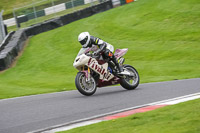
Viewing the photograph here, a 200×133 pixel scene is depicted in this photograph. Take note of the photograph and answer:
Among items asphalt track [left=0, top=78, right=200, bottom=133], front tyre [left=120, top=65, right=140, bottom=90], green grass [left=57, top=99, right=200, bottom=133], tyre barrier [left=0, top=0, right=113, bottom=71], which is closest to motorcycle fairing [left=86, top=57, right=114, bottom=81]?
front tyre [left=120, top=65, right=140, bottom=90]

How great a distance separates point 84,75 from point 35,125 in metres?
3.17

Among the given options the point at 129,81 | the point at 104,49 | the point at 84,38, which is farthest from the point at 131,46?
the point at 84,38

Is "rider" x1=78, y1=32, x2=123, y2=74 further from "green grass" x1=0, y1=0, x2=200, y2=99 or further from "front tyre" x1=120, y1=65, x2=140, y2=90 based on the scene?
"green grass" x1=0, y1=0, x2=200, y2=99

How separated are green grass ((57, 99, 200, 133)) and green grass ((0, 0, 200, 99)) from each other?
5952mm

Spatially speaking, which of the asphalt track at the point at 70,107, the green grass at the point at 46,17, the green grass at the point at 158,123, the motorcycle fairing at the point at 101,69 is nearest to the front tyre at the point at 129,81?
the asphalt track at the point at 70,107

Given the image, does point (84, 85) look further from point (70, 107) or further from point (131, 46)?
point (131, 46)

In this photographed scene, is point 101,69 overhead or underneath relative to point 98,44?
underneath

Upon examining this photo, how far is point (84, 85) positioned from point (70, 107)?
1493 mm

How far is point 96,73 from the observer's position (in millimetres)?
9742

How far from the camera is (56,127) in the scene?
597 centimetres

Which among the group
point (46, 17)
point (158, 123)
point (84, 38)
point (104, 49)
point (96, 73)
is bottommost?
point (46, 17)

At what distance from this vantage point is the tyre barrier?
1826cm

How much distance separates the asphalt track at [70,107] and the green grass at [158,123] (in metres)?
0.95

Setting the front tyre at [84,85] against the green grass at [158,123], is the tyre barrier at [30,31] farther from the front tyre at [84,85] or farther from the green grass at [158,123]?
the green grass at [158,123]
